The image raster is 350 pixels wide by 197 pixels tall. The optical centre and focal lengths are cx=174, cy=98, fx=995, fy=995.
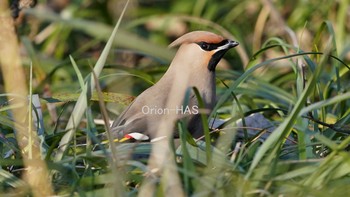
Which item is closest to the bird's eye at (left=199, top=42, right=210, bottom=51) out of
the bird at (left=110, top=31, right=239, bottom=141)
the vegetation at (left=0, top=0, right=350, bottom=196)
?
the bird at (left=110, top=31, right=239, bottom=141)

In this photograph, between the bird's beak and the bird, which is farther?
the bird's beak

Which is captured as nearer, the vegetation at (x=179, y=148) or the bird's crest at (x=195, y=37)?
the vegetation at (x=179, y=148)

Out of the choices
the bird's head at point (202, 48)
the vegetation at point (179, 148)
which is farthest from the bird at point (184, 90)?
the vegetation at point (179, 148)

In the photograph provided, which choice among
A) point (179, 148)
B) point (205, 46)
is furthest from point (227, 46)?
point (179, 148)

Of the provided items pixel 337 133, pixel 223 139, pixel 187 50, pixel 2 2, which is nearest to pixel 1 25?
pixel 2 2

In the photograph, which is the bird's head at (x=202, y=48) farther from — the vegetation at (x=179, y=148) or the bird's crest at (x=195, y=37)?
the vegetation at (x=179, y=148)

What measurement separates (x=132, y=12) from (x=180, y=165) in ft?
15.7

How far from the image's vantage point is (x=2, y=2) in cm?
396

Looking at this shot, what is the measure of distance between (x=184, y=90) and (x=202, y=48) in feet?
1.65

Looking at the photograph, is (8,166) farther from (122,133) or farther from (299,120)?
(299,120)

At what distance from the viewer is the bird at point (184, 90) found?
3764 mm

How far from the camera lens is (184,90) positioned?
148 inches

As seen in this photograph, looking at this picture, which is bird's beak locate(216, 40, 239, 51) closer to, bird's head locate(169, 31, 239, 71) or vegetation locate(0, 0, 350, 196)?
bird's head locate(169, 31, 239, 71)

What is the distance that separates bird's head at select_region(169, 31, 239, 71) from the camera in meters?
4.19
